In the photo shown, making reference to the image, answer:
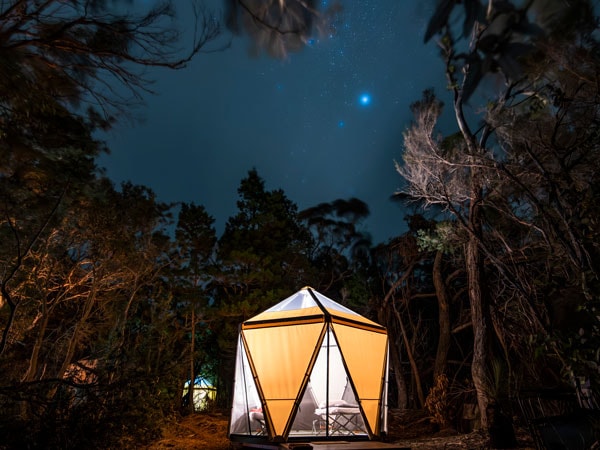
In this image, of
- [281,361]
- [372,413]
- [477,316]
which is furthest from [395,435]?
[281,361]

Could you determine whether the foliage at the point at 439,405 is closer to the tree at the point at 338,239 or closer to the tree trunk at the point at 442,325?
the tree trunk at the point at 442,325

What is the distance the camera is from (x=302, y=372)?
15.1 feet

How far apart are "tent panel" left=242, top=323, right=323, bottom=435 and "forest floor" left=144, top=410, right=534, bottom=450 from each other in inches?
60.3

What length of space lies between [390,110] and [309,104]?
10058 millimetres

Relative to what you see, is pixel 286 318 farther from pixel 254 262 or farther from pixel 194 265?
pixel 194 265

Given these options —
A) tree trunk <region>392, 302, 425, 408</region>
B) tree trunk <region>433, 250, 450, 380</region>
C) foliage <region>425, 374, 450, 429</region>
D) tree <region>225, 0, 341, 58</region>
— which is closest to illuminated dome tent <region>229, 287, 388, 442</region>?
foliage <region>425, 374, 450, 429</region>

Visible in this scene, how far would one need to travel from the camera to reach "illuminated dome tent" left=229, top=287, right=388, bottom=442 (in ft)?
14.8

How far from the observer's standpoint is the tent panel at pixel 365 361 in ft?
15.6

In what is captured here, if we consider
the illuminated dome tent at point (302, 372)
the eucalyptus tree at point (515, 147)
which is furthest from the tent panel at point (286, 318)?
the eucalyptus tree at point (515, 147)

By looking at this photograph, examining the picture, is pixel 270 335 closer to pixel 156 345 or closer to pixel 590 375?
pixel 156 345

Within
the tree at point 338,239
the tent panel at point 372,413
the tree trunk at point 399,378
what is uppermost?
the tree at point 338,239

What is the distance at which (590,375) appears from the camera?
8.98ft

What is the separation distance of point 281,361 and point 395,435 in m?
2.72

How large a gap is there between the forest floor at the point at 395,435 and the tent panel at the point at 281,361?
1.53 meters
